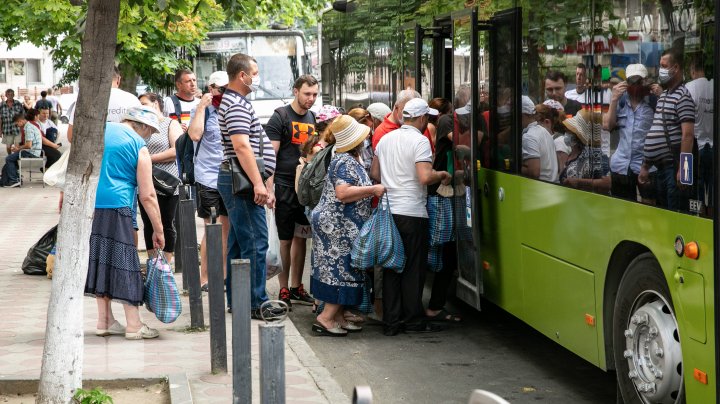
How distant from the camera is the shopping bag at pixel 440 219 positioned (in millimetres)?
9148

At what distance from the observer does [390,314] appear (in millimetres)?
9016

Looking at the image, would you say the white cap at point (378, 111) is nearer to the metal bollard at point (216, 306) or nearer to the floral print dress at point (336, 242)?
the floral print dress at point (336, 242)

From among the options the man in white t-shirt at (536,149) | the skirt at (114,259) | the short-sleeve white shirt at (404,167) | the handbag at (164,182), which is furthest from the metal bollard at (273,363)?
the handbag at (164,182)

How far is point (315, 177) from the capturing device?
9.08m

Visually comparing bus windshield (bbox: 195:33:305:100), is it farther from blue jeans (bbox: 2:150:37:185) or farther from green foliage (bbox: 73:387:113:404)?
green foliage (bbox: 73:387:113:404)

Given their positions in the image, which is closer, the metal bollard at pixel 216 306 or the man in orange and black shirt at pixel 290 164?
the metal bollard at pixel 216 306

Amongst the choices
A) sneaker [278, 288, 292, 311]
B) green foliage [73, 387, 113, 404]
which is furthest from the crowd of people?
sneaker [278, 288, 292, 311]

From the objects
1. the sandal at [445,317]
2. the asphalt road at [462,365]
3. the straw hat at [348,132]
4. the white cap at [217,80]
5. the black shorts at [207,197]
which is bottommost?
the asphalt road at [462,365]

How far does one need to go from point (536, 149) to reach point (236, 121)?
7.47ft

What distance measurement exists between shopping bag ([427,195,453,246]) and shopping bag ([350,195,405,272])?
0.56 meters

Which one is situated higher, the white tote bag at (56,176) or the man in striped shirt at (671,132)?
the man in striped shirt at (671,132)

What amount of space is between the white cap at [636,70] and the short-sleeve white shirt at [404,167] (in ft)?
9.34

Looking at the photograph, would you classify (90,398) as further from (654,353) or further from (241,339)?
(654,353)

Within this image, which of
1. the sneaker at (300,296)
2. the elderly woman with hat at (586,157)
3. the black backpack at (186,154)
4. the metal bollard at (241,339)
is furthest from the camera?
the black backpack at (186,154)
